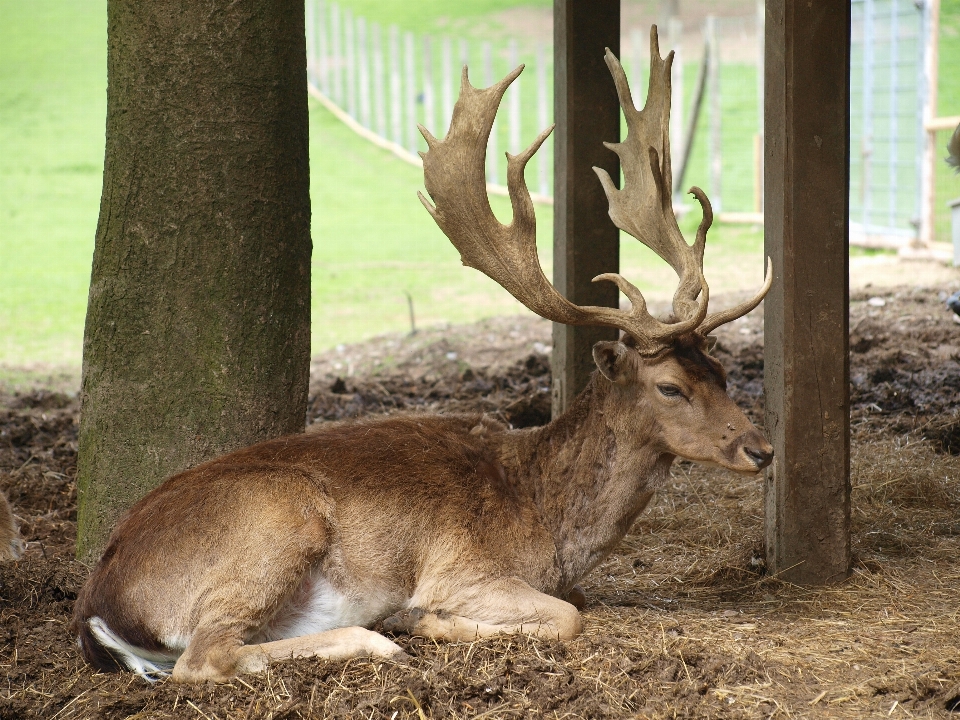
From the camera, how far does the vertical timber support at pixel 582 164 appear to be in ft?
21.7

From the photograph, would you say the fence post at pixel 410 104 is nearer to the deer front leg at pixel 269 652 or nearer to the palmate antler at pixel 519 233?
the palmate antler at pixel 519 233

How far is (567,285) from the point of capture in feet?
22.5

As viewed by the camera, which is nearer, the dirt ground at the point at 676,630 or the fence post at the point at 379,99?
the dirt ground at the point at 676,630

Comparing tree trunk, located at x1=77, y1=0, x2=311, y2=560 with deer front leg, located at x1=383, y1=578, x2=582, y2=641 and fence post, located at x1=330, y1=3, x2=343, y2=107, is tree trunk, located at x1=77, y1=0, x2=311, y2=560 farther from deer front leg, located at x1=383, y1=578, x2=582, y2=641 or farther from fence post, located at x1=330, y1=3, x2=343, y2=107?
fence post, located at x1=330, y1=3, x2=343, y2=107

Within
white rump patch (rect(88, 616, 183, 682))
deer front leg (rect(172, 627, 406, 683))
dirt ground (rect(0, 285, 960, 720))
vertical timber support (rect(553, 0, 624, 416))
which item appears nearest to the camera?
dirt ground (rect(0, 285, 960, 720))

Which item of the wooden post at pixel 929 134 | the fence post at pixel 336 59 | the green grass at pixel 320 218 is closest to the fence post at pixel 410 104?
the green grass at pixel 320 218

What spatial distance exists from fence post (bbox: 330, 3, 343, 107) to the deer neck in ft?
93.2

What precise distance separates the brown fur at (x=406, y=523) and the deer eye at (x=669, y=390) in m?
0.02

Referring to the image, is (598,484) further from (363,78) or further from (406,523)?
(363,78)

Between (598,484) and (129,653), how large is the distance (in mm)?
1988

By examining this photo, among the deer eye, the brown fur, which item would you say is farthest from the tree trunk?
the deer eye

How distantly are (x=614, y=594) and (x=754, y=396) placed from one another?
3.39 metres

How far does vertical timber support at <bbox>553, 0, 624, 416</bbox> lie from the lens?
662cm

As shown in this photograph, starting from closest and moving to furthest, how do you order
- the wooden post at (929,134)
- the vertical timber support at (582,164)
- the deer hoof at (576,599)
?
1. the deer hoof at (576,599)
2. the vertical timber support at (582,164)
3. the wooden post at (929,134)
